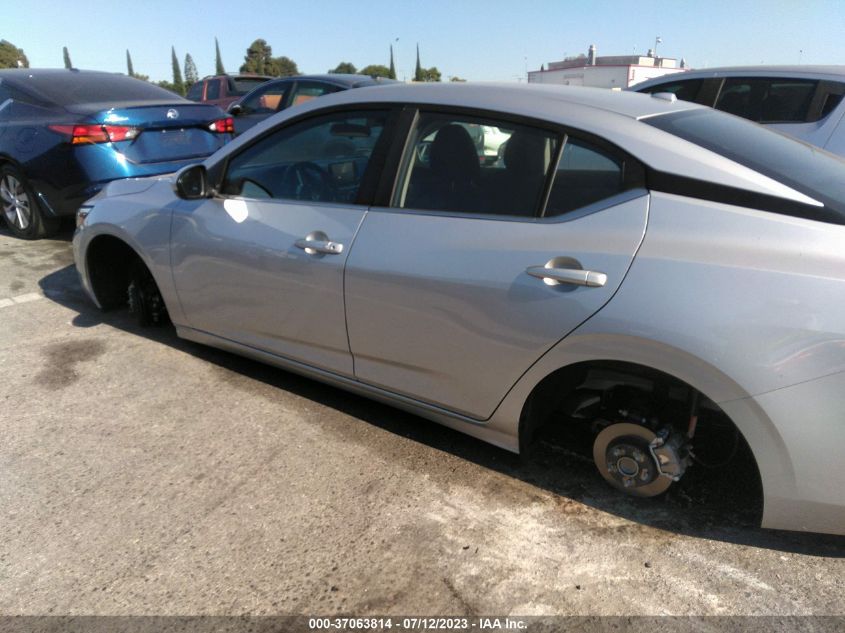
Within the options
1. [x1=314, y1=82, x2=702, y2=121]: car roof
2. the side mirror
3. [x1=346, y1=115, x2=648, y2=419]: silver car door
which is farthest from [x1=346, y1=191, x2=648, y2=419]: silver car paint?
the side mirror

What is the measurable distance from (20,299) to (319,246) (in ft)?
10.7

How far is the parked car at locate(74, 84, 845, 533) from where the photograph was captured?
6.29ft

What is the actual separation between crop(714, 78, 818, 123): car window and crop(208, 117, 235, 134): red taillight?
4.72 meters

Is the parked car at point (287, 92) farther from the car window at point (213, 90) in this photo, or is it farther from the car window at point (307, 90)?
the car window at point (213, 90)

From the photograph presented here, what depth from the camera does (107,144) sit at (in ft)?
18.2

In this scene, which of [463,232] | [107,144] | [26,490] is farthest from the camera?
[107,144]

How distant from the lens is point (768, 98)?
568 cm

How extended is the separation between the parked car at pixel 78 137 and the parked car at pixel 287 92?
8.76ft

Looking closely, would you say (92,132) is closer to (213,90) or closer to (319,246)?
(319,246)

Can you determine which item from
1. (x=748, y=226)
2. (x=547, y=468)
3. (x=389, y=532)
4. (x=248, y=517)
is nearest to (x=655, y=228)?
(x=748, y=226)

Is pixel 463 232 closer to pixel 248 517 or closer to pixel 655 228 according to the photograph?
pixel 655 228

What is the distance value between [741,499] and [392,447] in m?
1.43

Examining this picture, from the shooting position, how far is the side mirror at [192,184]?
3.24 meters

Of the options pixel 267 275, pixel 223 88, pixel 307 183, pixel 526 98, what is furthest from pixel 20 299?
pixel 223 88
